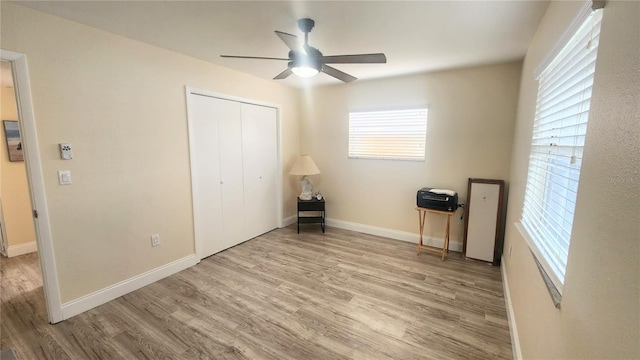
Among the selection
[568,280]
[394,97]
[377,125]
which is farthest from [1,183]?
[568,280]

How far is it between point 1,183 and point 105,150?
237 cm

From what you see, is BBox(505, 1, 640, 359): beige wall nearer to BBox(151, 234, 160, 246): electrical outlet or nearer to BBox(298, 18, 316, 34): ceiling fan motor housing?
BBox(298, 18, 316, 34): ceiling fan motor housing

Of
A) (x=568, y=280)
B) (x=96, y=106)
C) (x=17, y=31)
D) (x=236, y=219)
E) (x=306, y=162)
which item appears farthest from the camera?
(x=306, y=162)

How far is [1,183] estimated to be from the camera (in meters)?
3.35

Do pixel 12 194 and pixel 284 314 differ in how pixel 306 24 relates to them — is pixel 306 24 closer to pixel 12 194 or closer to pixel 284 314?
pixel 284 314

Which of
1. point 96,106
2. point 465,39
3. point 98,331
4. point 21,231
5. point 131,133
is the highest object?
point 465,39

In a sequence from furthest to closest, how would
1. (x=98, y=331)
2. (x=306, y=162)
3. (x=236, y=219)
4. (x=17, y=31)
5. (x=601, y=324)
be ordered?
(x=306, y=162), (x=236, y=219), (x=98, y=331), (x=17, y=31), (x=601, y=324)

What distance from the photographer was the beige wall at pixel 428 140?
10.5 feet

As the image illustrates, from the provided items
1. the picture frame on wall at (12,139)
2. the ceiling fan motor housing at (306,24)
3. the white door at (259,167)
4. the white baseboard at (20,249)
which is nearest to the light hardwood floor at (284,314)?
the white baseboard at (20,249)

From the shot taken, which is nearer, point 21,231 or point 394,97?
point 21,231

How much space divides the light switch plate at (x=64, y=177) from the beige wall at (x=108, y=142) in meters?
0.03

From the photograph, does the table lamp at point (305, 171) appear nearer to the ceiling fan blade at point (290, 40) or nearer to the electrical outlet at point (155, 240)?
the electrical outlet at point (155, 240)

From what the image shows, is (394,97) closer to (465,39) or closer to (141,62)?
(465,39)

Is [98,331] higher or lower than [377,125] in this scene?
lower
